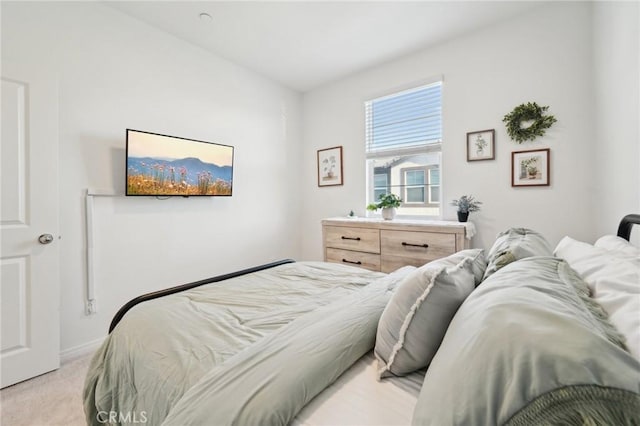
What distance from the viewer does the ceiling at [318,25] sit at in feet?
7.92

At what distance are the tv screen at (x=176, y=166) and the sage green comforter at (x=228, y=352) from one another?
149 cm

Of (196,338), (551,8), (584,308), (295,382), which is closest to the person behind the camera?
(584,308)

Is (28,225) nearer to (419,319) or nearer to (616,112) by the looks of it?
(419,319)

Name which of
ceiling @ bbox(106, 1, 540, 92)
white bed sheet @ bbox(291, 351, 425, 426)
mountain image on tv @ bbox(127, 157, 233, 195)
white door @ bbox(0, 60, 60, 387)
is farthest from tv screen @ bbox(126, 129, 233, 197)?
white bed sheet @ bbox(291, 351, 425, 426)

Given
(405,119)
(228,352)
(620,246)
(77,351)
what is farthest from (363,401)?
(405,119)

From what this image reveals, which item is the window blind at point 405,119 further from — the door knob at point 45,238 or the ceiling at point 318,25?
the door knob at point 45,238

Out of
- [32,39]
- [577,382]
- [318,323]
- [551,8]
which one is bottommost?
[318,323]

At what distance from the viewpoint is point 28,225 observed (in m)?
1.96

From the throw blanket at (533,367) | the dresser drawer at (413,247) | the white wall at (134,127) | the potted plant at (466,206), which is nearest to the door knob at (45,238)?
the white wall at (134,127)

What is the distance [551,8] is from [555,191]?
62.0 inches

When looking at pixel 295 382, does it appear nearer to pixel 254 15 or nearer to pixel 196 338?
pixel 196 338

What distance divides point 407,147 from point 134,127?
2.86 metres

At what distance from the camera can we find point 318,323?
108 cm

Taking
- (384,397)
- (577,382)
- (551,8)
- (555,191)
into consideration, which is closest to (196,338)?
(384,397)
